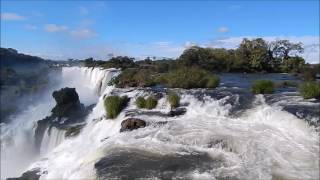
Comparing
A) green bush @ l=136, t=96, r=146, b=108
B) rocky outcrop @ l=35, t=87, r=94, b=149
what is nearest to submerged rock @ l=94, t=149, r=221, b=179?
green bush @ l=136, t=96, r=146, b=108

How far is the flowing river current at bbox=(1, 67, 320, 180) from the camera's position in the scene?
1174cm

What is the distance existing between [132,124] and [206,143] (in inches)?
147

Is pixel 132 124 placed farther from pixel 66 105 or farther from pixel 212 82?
pixel 66 105

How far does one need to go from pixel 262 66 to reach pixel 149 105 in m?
32.3

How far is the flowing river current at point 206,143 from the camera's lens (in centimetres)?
1174

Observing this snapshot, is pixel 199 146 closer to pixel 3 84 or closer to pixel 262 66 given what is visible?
pixel 262 66

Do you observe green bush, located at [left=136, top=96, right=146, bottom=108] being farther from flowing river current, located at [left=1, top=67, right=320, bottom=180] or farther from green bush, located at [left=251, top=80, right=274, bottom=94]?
green bush, located at [left=251, top=80, right=274, bottom=94]

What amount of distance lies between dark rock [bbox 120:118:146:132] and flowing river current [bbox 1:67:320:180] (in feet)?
1.09

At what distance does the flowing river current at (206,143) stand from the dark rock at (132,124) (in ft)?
1.09

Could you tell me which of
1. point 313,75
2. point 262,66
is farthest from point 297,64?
point 313,75

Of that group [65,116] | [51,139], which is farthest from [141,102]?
[65,116]

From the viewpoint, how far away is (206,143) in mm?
13875

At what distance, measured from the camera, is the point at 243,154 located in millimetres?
12789

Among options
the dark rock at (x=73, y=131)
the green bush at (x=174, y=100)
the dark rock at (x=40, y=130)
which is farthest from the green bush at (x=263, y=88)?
the dark rock at (x=40, y=130)
